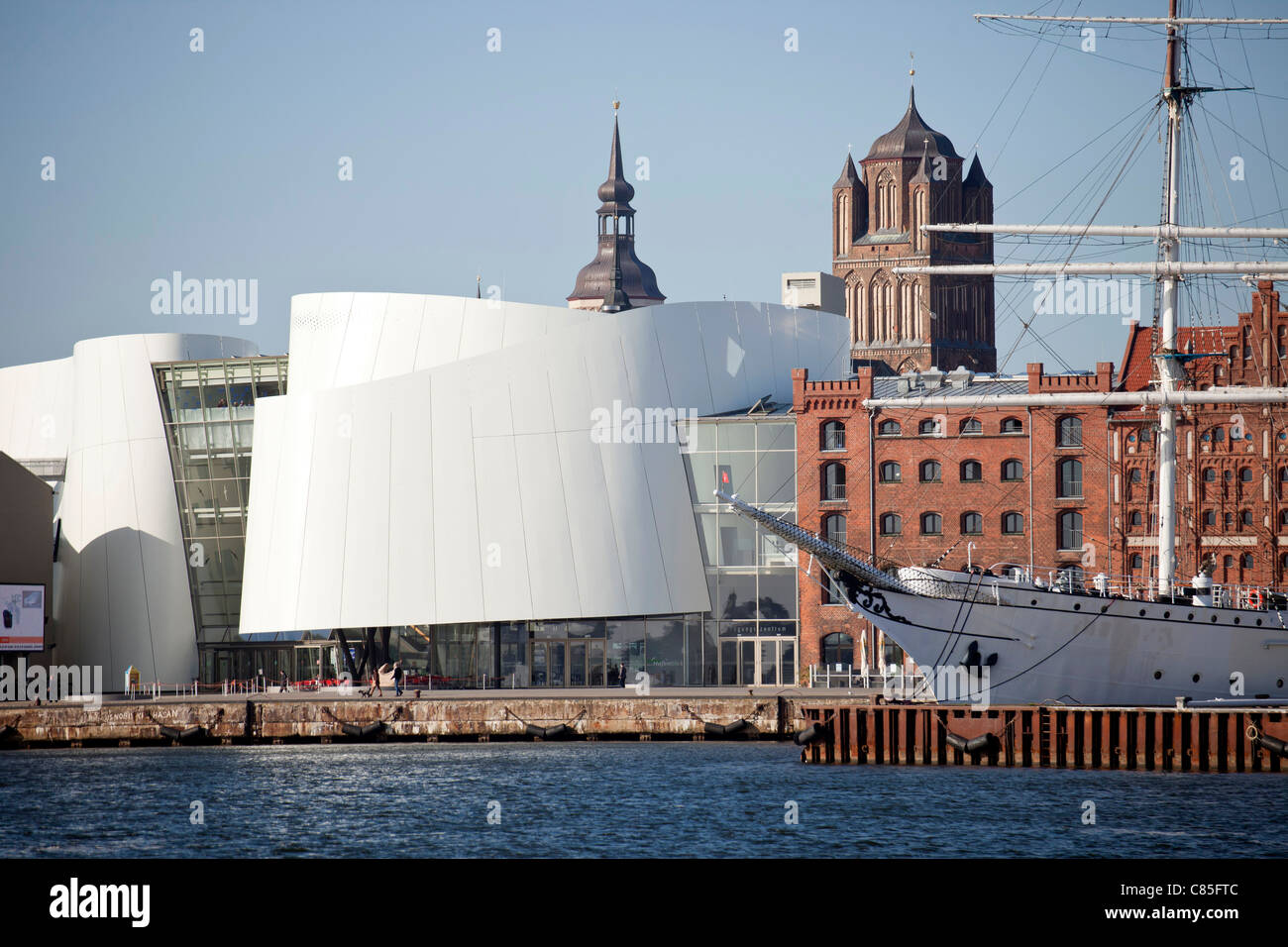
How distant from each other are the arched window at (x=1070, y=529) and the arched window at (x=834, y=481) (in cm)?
831

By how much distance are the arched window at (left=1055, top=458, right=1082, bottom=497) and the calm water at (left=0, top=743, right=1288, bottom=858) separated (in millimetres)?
20577

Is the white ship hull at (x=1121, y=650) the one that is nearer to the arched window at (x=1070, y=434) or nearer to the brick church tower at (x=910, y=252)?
the arched window at (x=1070, y=434)

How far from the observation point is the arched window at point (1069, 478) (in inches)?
2445

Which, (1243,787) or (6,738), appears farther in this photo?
(6,738)

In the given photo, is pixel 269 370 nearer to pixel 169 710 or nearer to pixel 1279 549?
pixel 169 710

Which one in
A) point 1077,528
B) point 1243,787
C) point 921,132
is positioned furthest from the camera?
point 921,132

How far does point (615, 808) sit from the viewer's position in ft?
120

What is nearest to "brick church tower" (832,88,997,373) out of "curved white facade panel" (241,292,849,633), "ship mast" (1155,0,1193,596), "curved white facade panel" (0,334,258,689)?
"curved white facade panel" (241,292,849,633)

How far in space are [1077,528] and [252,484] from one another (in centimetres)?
3229

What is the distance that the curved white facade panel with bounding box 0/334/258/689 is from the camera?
70062 millimetres

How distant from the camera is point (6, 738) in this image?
5278cm

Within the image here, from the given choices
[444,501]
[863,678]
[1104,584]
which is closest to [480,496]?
[444,501]

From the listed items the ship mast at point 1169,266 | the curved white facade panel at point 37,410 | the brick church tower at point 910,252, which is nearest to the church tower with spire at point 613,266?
the brick church tower at point 910,252
